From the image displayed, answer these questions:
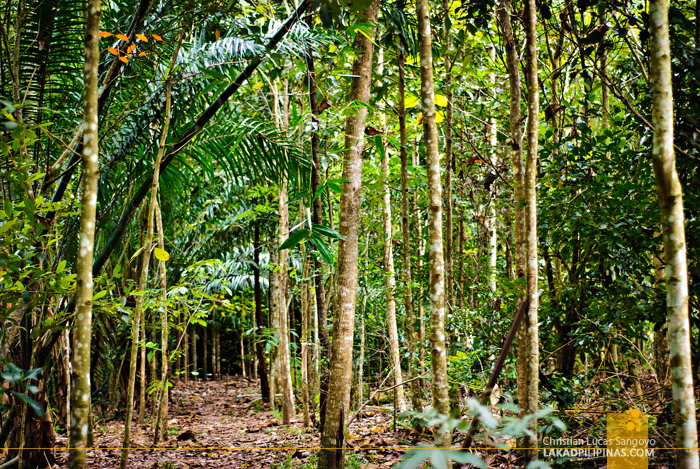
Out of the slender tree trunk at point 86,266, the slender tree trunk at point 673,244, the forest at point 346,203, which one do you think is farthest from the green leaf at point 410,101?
the slender tree trunk at point 86,266

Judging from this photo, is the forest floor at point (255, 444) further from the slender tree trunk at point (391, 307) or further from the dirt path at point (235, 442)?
the slender tree trunk at point (391, 307)

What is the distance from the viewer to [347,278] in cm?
341

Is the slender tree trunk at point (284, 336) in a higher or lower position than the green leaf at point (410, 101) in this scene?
lower

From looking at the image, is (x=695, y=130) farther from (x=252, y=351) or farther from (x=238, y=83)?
(x=252, y=351)

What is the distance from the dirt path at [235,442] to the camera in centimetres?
468

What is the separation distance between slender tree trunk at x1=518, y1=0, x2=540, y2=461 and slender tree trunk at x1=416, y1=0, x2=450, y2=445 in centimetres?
64

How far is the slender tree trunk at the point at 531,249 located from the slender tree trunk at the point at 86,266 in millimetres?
2554

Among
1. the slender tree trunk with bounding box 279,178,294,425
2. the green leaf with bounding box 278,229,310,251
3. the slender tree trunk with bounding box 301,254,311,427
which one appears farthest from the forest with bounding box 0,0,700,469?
the slender tree trunk with bounding box 279,178,294,425

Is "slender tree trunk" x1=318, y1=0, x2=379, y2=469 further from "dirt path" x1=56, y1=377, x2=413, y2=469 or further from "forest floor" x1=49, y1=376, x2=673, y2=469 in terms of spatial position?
"dirt path" x1=56, y1=377, x2=413, y2=469

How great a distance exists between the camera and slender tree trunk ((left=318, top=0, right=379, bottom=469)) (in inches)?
126

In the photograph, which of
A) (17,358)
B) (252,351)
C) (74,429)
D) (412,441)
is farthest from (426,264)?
(252,351)

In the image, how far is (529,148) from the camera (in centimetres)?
334

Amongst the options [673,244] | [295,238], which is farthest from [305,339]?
[673,244]

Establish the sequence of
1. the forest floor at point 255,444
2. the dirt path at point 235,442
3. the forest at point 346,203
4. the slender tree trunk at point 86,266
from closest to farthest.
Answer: the slender tree trunk at point 86,266 < the forest at point 346,203 < the forest floor at point 255,444 < the dirt path at point 235,442
